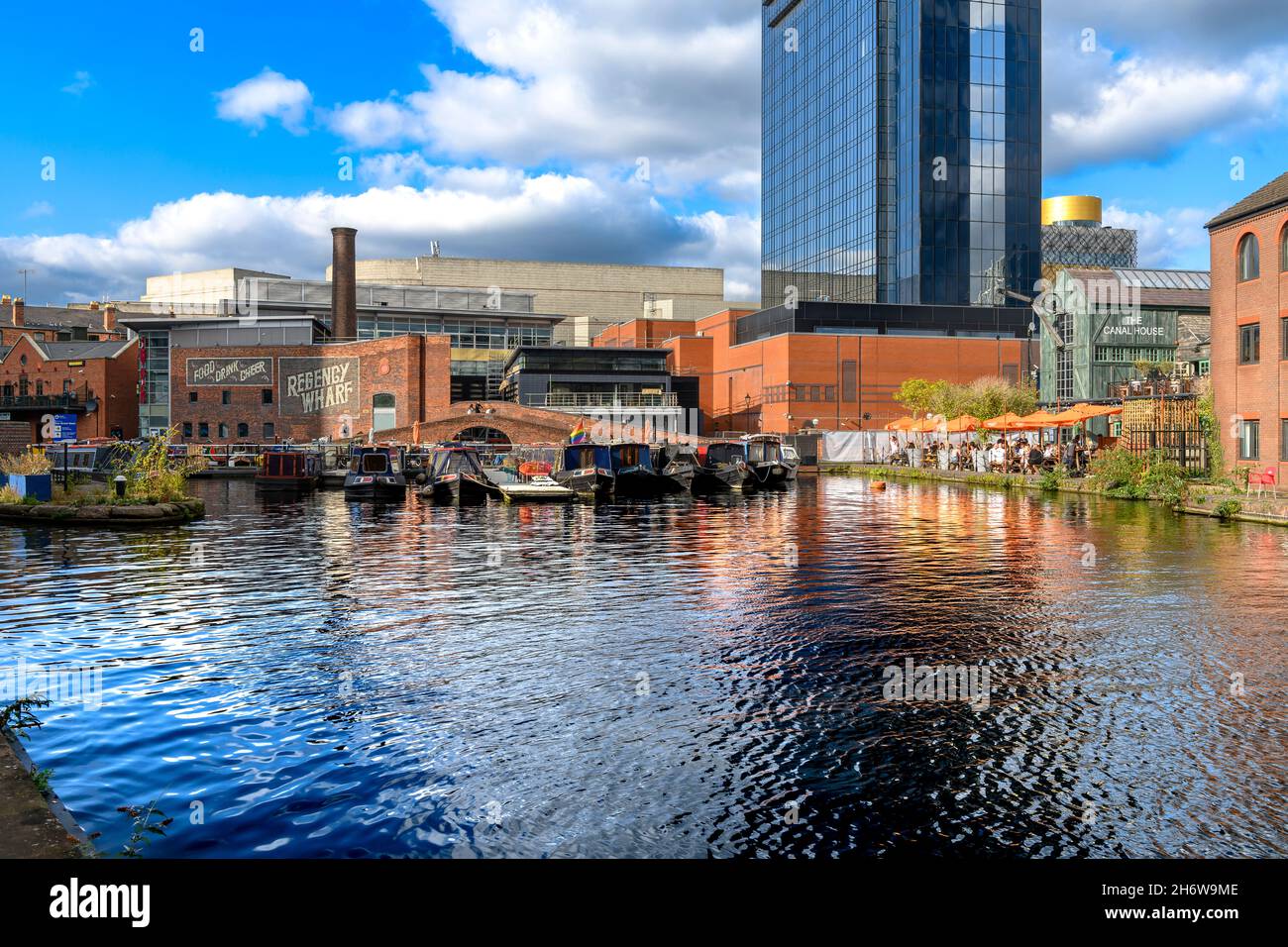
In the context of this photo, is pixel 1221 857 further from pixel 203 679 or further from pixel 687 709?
pixel 203 679

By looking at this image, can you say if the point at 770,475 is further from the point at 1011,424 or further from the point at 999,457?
the point at 999,457

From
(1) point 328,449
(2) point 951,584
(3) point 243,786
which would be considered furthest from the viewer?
(1) point 328,449

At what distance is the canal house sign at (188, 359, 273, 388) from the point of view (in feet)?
274

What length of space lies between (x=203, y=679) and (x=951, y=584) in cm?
1212

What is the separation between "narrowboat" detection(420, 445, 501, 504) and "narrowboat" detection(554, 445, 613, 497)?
348cm

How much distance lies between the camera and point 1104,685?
10602mm

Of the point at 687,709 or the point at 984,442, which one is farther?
the point at 984,442

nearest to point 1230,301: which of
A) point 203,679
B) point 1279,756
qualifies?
point 1279,756

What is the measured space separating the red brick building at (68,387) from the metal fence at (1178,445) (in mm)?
80525

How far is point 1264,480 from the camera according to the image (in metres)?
33.0

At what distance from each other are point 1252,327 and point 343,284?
67.5 meters

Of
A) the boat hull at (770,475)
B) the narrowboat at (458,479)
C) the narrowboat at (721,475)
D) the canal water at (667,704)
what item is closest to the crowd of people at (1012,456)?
the boat hull at (770,475)

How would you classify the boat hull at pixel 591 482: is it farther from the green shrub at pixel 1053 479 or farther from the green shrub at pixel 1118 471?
the green shrub at pixel 1118 471
